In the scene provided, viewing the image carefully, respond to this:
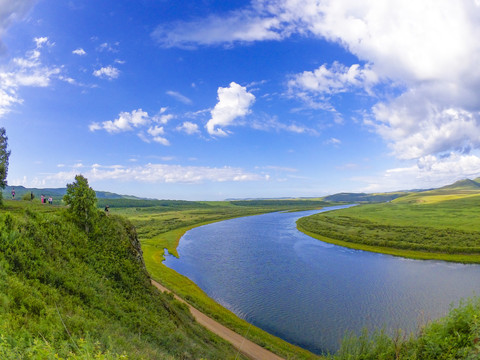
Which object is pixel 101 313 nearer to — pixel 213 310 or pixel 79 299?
pixel 79 299

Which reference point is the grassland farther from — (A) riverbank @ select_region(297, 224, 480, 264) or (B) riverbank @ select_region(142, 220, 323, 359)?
(B) riverbank @ select_region(142, 220, 323, 359)

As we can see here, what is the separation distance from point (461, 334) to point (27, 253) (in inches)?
867

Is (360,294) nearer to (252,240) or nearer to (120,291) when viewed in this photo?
(120,291)

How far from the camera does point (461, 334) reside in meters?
11.1

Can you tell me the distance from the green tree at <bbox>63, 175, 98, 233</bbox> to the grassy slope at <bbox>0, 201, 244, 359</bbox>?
1002 millimetres

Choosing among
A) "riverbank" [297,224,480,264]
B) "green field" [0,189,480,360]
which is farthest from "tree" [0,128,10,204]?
"riverbank" [297,224,480,264]

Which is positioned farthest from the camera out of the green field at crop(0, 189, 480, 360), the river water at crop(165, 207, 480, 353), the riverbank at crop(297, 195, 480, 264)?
the riverbank at crop(297, 195, 480, 264)

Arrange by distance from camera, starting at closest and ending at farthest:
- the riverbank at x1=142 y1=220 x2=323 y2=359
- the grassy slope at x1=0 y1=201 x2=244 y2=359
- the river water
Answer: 1. the grassy slope at x1=0 y1=201 x2=244 y2=359
2. the riverbank at x1=142 y1=220 x2=323 y2=359
3. the river water

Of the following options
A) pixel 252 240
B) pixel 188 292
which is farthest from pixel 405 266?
pixel 188 292

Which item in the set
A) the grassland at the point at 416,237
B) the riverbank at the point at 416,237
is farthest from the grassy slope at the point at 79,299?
the grassland at the point at 416,237

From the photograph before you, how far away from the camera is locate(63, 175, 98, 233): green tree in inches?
843

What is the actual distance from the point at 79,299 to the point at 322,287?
3707 centimetres

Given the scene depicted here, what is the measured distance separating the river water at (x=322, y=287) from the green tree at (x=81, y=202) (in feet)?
72.9

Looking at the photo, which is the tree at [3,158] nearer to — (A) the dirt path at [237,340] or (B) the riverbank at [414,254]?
(A) the dirt path at [237,340]
